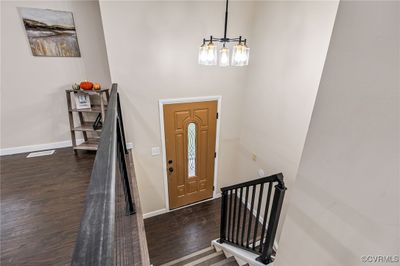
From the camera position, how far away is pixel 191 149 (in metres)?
3.54

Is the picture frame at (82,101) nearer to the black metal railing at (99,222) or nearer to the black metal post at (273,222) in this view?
the black metal railing at (99,222)

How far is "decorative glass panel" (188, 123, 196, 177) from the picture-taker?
3.42m

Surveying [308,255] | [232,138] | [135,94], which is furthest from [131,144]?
[308,255]

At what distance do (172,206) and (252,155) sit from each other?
6.19 ft

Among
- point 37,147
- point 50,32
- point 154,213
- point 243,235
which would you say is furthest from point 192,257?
point 50,32

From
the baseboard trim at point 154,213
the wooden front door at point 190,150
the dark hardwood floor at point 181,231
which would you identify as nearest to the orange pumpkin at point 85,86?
the wooden front door at point 190,150

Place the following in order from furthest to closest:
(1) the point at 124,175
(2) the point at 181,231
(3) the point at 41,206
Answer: (2) the point at 181,231, (3) the point at 41,206, (1) the point at 124,175

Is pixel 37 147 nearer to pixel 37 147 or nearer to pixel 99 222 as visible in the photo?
pixel 37 147

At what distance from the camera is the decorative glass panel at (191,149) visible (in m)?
3.42

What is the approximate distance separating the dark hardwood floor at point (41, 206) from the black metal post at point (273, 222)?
166 centimetres

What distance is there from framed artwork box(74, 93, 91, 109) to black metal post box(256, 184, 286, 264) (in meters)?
2.53

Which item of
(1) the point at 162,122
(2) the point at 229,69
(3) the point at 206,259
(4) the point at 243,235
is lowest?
(3) the point at 206,259

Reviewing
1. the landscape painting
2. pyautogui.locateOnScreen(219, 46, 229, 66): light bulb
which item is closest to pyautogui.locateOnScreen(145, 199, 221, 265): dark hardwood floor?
pyautogui.locateOnScreen(219, 46, 229, 66): light bulb

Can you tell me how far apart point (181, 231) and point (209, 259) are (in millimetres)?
909
